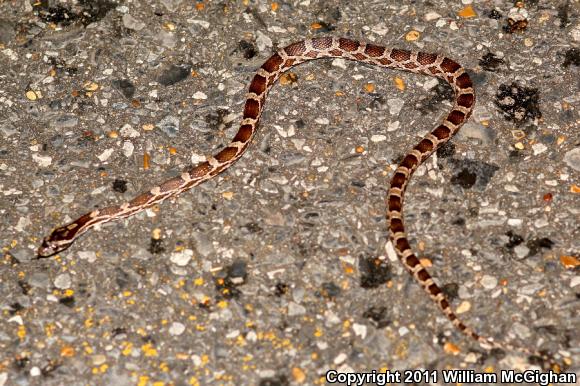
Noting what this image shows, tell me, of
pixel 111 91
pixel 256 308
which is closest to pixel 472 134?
pixel 256 308

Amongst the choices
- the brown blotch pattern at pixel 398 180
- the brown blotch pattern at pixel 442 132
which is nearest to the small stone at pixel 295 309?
the brown blotch pattern at pixel 398 180

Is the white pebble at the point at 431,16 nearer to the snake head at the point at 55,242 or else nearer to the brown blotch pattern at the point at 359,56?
the brown blotch pattern at the point at 359,56

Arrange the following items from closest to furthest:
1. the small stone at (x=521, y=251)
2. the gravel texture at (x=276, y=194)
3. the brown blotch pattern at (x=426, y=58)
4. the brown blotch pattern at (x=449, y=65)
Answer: the gravel texture at (x=276, y=194) → the small stone at (x=521, y=251) → the brown blotch pattern at (x=449, y=65) → the brown blotch pattern at (x=426, y=58)

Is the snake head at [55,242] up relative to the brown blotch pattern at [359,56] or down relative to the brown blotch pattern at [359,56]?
down

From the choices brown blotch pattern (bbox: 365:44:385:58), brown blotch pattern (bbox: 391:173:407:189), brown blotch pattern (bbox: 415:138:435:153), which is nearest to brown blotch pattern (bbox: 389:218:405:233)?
brown blotch pattern (bbox: 391:173:407:189)

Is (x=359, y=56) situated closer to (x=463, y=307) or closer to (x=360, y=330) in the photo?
(x=463, y=307)

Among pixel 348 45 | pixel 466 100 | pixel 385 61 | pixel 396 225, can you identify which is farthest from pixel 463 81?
pixel 396 225

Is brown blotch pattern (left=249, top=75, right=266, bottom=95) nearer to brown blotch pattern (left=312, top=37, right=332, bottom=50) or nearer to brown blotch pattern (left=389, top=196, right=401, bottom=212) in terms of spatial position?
brown blotch pattern (left=312, top=37, right=332, bottom=50)
